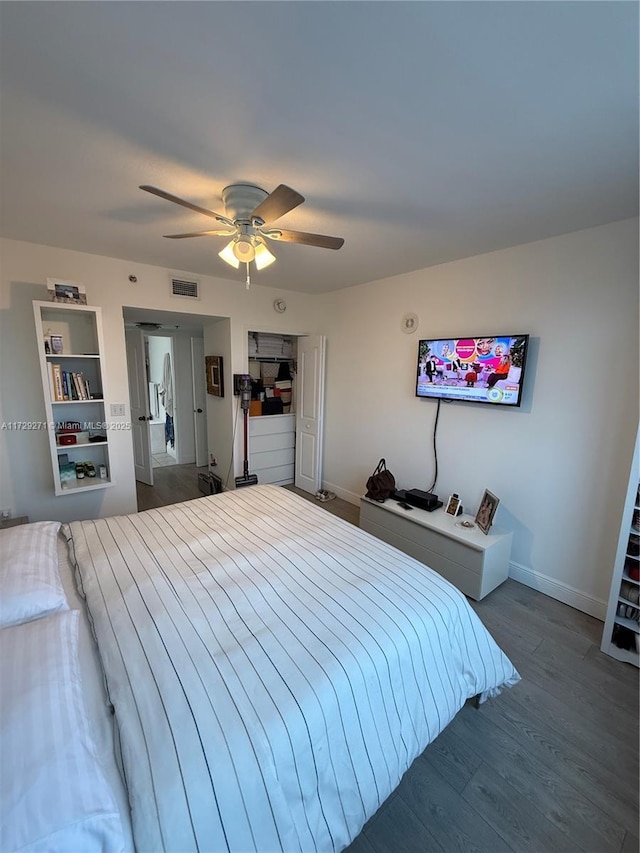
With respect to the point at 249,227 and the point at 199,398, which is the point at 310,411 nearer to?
the point at 199,398

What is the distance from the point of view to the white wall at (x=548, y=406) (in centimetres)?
207

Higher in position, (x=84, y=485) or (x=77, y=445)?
(x=77, y=445)

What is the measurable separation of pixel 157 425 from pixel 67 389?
413 centimetres

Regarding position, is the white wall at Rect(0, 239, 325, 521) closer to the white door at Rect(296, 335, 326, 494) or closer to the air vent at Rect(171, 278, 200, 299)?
the air vent at Rect(171, 278, 200, 299)

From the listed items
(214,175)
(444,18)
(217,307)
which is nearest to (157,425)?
(217,307)

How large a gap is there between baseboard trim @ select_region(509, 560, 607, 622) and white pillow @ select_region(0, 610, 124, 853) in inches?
107

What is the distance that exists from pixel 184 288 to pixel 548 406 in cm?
329

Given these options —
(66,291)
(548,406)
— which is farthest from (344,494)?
(66,291)

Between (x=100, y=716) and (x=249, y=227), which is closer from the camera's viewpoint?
(x=100, y=716)

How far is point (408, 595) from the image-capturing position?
1.37 m

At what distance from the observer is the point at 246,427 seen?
12.9 ft

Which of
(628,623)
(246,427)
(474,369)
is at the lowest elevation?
(628,623)

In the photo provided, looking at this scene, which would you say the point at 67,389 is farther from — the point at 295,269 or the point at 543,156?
the point at 543,156

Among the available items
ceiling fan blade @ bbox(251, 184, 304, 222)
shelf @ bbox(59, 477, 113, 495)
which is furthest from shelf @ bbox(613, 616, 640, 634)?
shelf @ bbox(59, 477, 113, 495)
